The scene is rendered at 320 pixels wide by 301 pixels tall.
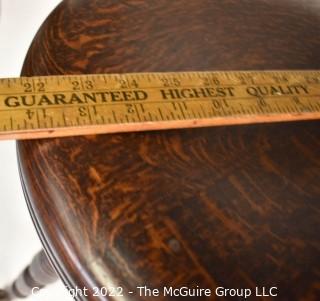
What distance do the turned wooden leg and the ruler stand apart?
264 millimetres

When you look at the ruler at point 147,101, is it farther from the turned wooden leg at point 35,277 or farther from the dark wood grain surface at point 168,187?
the turned wooden leg at point 35,277

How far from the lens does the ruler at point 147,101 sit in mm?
344

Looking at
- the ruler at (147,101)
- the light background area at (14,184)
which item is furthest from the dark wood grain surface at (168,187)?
the light background area at (14,184)

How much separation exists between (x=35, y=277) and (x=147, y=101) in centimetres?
39

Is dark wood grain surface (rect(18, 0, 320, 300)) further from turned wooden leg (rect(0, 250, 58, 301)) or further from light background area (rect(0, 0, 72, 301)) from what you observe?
light background area (rect(0, 0, 72, 301))

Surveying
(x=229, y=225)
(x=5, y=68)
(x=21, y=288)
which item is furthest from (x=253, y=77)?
(x=5, y=68)

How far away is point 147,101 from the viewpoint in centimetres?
37

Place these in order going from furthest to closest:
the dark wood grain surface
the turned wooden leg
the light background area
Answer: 1. the light background area
2. the turned wooden leg
3. the dark wood grain surface

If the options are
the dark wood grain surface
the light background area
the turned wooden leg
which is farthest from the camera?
the light background area

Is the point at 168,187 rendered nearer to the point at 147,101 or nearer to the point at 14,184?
the point at 147,101

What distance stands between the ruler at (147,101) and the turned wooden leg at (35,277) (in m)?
0.26

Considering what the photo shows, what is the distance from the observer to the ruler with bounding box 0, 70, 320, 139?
0.34 m

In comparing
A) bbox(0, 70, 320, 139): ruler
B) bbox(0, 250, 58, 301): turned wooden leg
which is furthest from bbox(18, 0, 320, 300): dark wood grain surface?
bbox(0, 250, 58, 301): turned wooden leg

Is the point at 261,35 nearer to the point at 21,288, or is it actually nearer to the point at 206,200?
the point at 206,200
